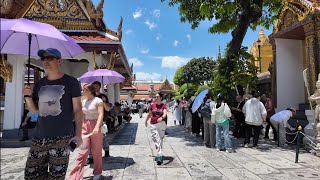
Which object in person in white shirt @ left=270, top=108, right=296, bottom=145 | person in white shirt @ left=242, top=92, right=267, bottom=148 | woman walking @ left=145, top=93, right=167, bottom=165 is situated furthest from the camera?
person in white shirt @ left=270, top=108, right=296, bottom=145

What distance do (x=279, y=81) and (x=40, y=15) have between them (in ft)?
32.7

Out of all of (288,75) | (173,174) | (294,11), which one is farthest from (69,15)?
(288,75)

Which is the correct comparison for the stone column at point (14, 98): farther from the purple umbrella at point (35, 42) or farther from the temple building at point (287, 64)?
the temple building at point (287, 64)

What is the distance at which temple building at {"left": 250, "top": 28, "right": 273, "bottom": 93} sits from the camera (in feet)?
50.6

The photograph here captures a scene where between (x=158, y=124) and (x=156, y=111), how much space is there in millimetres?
304

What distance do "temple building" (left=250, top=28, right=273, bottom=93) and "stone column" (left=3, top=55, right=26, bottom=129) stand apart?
9939mm

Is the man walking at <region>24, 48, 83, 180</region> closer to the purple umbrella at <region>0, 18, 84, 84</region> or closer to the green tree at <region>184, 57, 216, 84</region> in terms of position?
the purple umbrella at <region>0, 18, 84, 84</region>

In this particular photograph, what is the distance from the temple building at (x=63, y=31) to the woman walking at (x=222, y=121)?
418 centimetres

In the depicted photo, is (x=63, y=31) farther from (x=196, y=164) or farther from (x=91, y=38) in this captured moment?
(x=196, y=164)

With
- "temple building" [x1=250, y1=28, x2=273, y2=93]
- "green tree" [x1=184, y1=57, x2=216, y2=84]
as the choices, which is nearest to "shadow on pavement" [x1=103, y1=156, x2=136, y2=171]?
"temple building" [x1=250, y1=28, x2=273, y2=93]

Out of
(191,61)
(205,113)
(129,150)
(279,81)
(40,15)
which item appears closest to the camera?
(129,150)

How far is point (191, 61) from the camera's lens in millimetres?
53719

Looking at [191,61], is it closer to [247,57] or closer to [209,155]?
[247,57]

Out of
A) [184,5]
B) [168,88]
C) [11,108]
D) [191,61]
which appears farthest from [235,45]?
[168,88]
